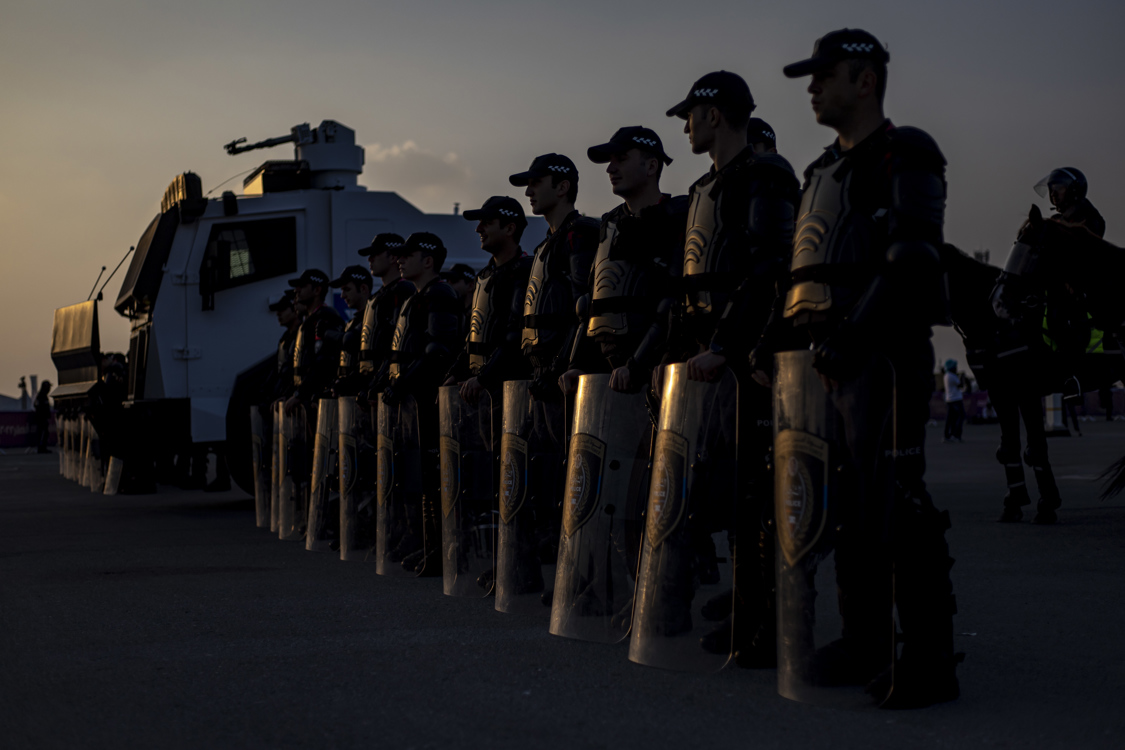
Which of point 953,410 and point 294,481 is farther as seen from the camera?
point 953,410

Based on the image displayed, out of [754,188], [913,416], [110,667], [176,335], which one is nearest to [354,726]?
[110,667]

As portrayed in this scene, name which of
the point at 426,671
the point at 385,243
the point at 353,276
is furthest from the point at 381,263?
the point at 426,671

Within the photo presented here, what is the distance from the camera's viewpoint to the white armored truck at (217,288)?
1234cm

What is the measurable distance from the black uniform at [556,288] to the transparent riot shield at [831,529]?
7.18 feet

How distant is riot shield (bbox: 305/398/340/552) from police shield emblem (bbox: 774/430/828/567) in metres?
5.17

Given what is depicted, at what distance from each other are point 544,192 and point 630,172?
103 centimetres

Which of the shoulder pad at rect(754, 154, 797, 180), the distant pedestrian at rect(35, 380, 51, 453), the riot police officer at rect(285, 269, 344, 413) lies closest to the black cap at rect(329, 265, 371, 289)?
the riot police officer at rect(285, 269, 344, 413)

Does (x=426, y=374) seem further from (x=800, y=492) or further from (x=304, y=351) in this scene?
(x=800, y=492)

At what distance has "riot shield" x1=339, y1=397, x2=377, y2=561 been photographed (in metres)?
8.13

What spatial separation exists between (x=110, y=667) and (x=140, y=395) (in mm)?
8334

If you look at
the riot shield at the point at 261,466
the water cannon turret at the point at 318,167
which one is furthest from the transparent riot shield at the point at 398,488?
the water cannon turret at the point at 318,167

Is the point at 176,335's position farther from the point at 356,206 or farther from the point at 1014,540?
the point at 1014,540

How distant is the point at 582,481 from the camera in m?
5.08

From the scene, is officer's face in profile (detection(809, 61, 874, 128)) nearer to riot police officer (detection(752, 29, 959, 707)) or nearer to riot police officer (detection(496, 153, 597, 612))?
riot police officer (detection(752, 29, 959, 707))
